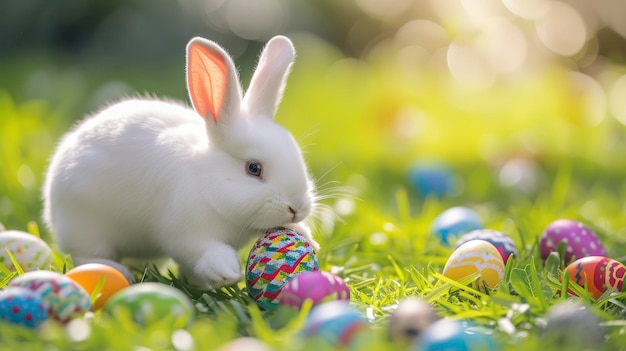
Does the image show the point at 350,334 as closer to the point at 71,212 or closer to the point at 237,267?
the point at 237,267

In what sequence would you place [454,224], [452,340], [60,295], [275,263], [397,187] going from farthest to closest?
[397,187] < [454,224] < [275,263] < [60,295] < [452,340]

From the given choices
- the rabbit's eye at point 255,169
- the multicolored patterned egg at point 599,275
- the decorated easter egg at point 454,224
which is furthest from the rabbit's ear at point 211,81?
the multicolored patterned egg at point 599,275

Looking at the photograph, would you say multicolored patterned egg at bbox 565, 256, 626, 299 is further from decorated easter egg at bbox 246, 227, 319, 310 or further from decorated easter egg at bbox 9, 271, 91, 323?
decorated easter egg at bbox 9, 271, 91, 323

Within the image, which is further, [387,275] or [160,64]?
[160,64]

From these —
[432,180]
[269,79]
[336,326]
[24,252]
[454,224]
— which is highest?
[269,79]

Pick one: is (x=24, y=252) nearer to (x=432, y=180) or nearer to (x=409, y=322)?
(x=409, y=322)

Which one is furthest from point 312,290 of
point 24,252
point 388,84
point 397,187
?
point 388,84

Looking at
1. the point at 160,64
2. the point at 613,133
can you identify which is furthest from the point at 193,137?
the point at 160,64
